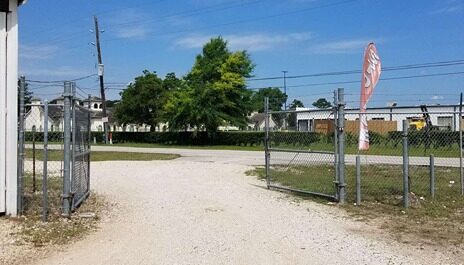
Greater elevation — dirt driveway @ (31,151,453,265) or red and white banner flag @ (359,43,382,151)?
red and white banner flag @ (359,43,382,151)

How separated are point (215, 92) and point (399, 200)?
36710 mm

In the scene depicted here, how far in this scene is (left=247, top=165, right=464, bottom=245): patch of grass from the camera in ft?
26.9

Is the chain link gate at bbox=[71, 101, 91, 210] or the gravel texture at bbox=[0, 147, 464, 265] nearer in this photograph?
the gravel texture at bbox=[0, 147, 464, 265]

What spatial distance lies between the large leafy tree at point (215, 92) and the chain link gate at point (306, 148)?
29840 millimetres

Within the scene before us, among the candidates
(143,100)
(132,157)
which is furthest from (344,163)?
(143,100)

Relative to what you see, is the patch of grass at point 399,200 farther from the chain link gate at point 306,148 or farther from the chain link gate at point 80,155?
the chain link gate at point 80,155

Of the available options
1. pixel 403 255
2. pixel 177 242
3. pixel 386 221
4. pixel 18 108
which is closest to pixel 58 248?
pixel 177 242

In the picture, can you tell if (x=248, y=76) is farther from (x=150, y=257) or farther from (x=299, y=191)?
(x=150, y=257)

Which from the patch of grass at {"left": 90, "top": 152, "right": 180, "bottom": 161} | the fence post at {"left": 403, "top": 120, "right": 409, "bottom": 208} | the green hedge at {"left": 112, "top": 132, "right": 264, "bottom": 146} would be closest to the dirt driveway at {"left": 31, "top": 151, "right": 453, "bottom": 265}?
the fence post at {"left": 403, "top": 120, "right": 409, "bottom": 208}

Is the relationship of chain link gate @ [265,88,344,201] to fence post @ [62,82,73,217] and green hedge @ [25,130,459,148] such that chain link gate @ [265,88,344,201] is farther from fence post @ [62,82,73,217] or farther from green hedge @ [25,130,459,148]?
fence post @ [62,82,73,217]

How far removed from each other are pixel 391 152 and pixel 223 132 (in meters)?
27.0

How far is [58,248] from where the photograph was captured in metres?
6.87

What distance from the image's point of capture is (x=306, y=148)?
14.0 m

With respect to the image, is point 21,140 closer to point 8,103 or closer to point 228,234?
point 8,103
